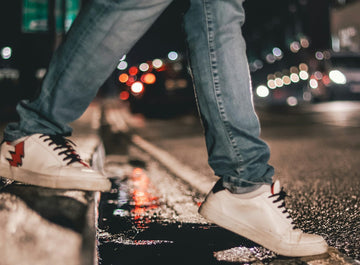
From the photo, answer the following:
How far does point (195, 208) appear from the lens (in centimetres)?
269

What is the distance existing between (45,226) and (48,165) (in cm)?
50

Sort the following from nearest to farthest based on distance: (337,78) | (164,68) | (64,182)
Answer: (64,182), (164,68), (337,78)

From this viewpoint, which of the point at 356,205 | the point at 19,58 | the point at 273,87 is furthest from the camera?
the point at 273,87

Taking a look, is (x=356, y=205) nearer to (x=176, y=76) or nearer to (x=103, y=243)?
(x=103, y=243)

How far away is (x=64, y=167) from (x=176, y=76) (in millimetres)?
11600

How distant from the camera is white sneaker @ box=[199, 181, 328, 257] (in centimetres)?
179

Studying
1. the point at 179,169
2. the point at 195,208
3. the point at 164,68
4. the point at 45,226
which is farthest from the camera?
the point at 164,68

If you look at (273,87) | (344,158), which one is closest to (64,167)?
(344,158)

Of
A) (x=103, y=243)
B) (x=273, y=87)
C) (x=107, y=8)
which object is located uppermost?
(x=107, y=8)

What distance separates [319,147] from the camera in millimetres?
5555

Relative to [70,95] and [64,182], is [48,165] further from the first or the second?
[70,95]

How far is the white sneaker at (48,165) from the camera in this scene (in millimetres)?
1961

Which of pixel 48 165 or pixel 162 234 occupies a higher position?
pixel 48 165

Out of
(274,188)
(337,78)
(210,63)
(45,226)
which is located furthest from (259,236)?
(337,78)
